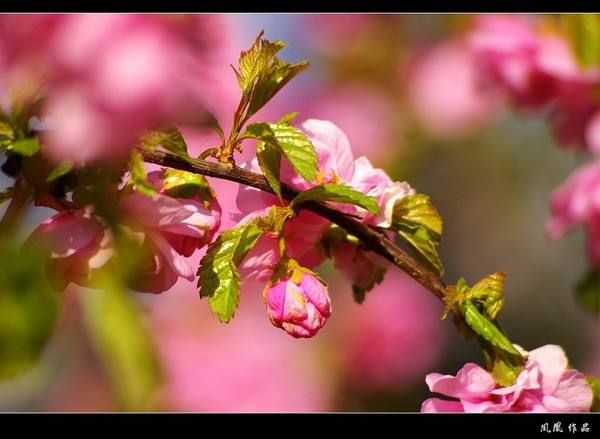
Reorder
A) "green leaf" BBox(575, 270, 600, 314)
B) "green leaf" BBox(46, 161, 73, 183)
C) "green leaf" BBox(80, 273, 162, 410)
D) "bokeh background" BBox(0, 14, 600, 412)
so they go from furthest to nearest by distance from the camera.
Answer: "bokeh background" BBox(0, 14, 600, 412) < "green leaf" BBox(575, 270, 600, 314) < "green leaf" BBox(46, 161, 73, 183) < "green leaf" BBox(80, 273, 162, 410)

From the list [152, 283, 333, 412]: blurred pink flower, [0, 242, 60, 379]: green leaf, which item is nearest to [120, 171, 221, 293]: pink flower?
[0, 242, 60, 379]: green leaf

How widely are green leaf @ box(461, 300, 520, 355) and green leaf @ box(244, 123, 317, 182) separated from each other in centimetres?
15

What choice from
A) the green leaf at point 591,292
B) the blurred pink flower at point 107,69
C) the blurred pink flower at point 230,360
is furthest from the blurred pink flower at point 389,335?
the blurred pink flower at point 107,69

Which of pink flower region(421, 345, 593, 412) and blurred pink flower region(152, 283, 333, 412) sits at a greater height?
pink flower region(421, 345, 593, 412)

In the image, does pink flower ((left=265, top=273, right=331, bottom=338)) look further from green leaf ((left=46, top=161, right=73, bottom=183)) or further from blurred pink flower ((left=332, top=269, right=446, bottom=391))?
blurred pink flower ((left=332, top=269, right=446, bottom=391))

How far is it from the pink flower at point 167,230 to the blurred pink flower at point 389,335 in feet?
2.18

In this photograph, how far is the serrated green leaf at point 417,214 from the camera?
61 centimetres

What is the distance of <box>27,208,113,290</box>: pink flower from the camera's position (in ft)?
1.48

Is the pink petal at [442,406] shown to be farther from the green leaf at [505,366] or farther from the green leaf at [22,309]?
the green leaf at [22,309]

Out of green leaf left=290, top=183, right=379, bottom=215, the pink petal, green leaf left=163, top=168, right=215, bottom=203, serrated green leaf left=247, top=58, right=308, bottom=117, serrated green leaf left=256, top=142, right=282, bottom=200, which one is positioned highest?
serrated green leaf left=247, top=58, right=308, bottom=117

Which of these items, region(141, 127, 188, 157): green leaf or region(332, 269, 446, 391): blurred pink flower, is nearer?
region(141, 127, 188, 157): green leaf

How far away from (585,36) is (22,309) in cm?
50

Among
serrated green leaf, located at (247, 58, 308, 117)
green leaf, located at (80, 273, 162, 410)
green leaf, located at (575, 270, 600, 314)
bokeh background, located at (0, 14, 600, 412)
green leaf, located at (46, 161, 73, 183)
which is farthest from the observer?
bokeh background, located at (0, 14, 600, 412)
